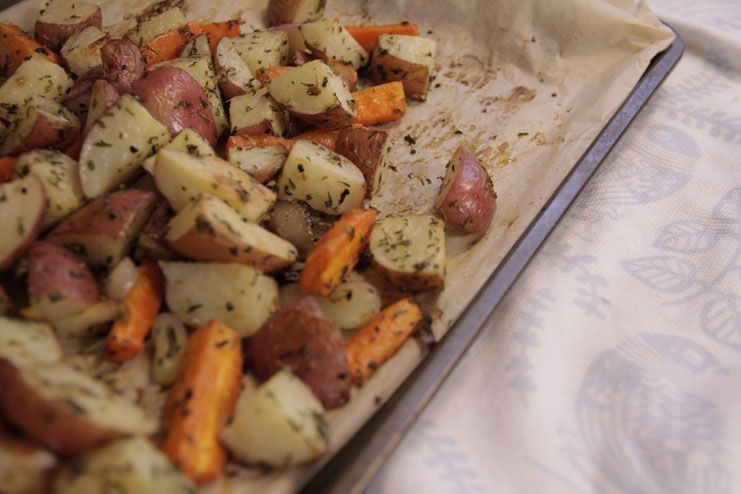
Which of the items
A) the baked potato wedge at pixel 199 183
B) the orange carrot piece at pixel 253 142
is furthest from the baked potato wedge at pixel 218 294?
the orange carrot piece at pixel 253 142

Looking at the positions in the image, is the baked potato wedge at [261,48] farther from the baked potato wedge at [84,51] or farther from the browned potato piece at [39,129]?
the browned potato piece at [39,129]

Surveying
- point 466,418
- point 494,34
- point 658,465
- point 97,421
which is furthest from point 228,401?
point 494,34

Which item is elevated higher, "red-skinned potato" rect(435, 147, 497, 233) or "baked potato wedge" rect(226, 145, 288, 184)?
"red-skinned potato" rect(435, 147, 497, 233)

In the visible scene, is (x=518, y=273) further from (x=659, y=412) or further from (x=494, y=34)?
(x=494, y=34)

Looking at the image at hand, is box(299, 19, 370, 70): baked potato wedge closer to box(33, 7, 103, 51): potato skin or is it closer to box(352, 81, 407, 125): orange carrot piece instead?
box(352, 81, 407, 125): orange carrot piece

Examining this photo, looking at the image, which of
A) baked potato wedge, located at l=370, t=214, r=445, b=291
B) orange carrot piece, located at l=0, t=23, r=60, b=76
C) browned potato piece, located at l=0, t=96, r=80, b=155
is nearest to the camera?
baked potato wedge, located at l=370, t=214, r=445, b=291

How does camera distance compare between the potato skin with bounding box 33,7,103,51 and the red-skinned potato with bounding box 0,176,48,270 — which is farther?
the potato skin with bounding box 33,7,103,51

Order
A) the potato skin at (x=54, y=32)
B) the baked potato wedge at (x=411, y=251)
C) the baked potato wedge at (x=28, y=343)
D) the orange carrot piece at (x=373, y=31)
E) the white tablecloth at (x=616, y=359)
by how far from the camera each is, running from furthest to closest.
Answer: the orange carrot piece at (x=373, y=31) → the potato skin at (x=54, y=32) → the baked potato wedge at (x=411, y=251) → the white tablecloth at (x=616, y=359) → the baked potato wedge at (x=28, y=343)

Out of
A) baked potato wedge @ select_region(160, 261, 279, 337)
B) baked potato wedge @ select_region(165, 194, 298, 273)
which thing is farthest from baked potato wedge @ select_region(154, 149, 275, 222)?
baked potato wedge @ select_region(160, 261, 279, 337)
